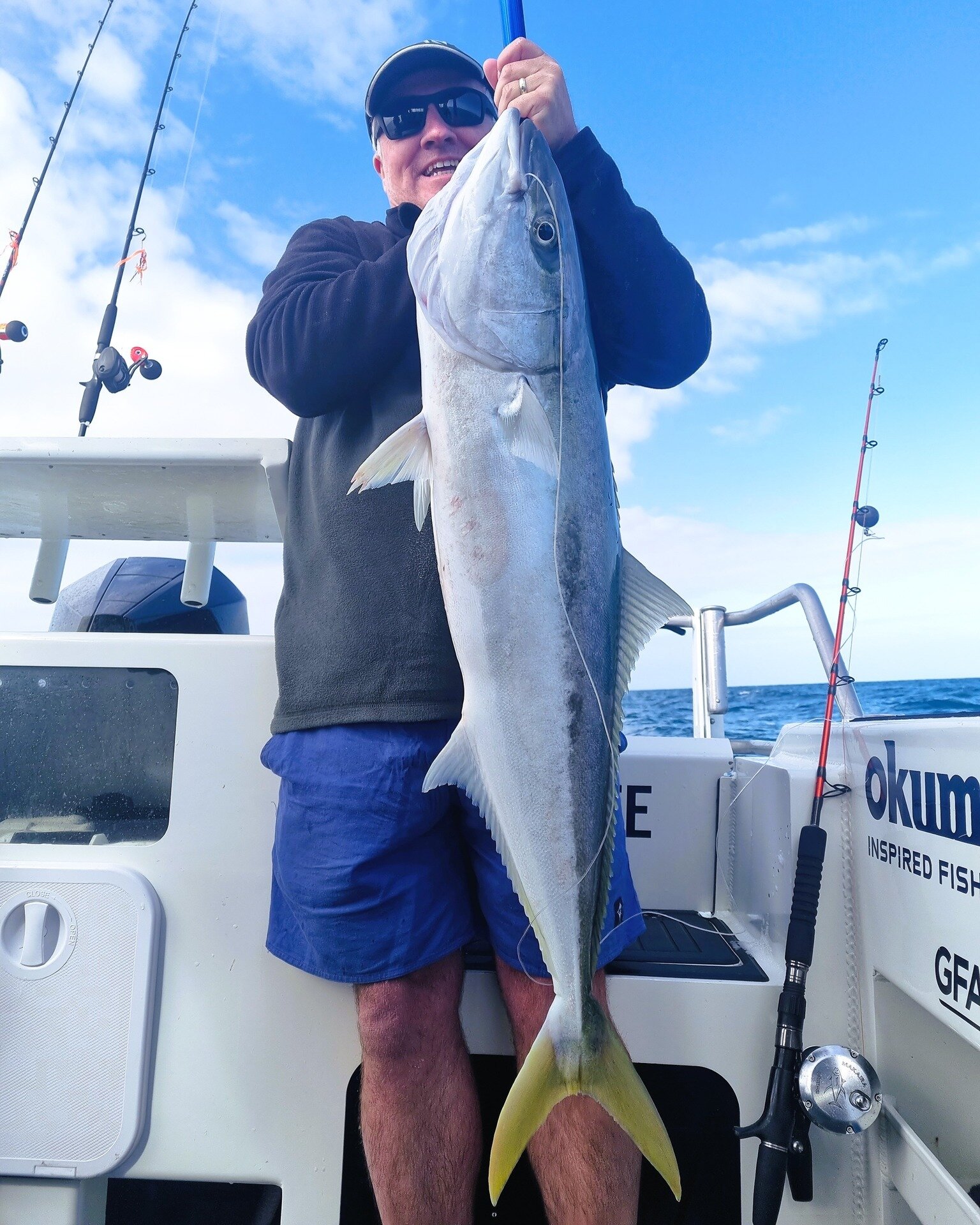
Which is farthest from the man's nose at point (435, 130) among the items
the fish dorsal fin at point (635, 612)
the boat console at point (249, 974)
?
the fish dorsal fin at point (635, 612)

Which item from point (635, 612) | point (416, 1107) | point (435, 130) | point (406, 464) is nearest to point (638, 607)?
point (635, 612)

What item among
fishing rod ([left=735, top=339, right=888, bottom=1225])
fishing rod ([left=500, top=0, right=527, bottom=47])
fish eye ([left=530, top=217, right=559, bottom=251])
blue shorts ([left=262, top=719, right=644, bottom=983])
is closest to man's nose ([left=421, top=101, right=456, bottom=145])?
fishing rod ([left=500, top=0, right=527, bottom=47])

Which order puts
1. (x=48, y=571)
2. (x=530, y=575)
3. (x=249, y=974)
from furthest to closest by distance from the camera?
(x=48, y=571) < (x=249, y=974) < (x=530, y=575)

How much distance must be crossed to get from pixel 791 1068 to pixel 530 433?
1.33 meters

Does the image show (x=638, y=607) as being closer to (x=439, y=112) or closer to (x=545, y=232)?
(x=545, y=232)

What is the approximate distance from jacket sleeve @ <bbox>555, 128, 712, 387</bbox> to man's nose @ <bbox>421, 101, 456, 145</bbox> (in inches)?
14.0

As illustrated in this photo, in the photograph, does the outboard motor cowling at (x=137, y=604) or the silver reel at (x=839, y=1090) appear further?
the outboard motor cowling at (x=137, y=604)

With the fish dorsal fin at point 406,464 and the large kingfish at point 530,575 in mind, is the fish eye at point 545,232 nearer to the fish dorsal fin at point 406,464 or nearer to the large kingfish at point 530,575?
the large kingfish at point 530,575

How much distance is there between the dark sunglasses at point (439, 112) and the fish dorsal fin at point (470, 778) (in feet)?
4.33

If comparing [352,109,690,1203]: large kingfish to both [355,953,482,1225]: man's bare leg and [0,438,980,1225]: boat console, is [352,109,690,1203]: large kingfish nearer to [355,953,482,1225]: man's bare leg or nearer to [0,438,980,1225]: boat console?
[355,953,482,1225]: man's bare leg

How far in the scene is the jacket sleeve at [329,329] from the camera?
149cm

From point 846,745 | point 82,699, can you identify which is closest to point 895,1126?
point 846,745

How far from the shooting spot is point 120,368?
121 inches

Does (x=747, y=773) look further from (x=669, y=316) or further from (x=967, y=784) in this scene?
(x=669, y=316)
